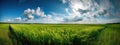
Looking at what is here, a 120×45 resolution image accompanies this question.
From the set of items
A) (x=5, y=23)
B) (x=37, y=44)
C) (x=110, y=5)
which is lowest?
(x=37, y=44)

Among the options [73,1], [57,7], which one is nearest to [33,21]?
[57,7]

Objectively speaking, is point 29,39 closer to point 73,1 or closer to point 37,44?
point 37,44

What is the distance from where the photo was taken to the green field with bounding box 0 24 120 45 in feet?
10.7

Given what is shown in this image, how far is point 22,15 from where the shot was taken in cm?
336

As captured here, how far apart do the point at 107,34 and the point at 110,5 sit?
0.37 meters

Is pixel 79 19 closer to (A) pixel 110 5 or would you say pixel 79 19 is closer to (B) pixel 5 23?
(A) pixel 110 5

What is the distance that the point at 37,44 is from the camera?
3350 mm

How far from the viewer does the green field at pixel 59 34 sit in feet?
10.7

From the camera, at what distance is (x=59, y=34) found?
3320mm

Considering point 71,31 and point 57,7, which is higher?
point 57,7

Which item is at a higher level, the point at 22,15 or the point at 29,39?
the point at 22,15

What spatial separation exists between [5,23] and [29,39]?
390mm

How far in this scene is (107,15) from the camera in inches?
128

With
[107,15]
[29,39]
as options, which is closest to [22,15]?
[29,39]
